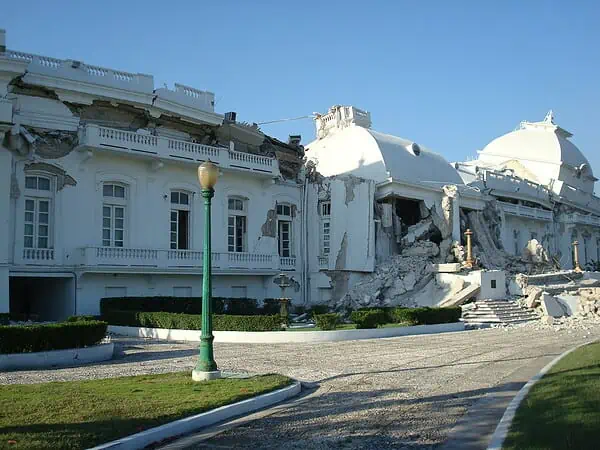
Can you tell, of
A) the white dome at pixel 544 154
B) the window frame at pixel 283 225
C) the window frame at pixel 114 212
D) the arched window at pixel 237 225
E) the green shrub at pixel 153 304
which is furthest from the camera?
the white dome at pixel 544 154

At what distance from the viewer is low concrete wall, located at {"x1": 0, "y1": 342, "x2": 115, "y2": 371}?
1534 cm

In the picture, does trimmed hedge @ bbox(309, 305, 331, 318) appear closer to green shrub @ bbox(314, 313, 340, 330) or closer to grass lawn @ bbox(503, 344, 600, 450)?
green shrub @ bbox(314, 313, 340, 330)

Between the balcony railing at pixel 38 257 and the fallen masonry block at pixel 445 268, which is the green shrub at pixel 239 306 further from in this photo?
the fallen masonry block at pixel 445 268

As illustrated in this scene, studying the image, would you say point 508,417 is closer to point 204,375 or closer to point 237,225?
point 204,375

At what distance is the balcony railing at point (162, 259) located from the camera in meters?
27.5

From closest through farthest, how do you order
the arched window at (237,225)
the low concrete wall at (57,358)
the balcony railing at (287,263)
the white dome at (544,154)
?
the low concrete wall at (57,358)
the arched window at (237,225)
the balcony railing at (287,263)
the white dome at (544,154)

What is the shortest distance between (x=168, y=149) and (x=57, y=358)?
15841 mm

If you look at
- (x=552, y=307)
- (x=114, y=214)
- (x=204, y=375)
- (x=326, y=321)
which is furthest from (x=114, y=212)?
(x=552, y=307)

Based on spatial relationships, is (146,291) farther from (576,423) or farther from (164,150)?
(576,423)

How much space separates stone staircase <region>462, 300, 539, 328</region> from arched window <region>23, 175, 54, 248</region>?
1876 centimetres

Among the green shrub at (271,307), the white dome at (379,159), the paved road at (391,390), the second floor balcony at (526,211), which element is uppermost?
the white dome at (379,159)

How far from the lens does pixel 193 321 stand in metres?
23.2

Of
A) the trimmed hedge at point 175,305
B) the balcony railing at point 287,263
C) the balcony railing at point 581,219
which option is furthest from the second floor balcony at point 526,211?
the trimmed hedge at point 175,305

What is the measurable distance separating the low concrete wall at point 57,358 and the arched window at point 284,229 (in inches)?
794
